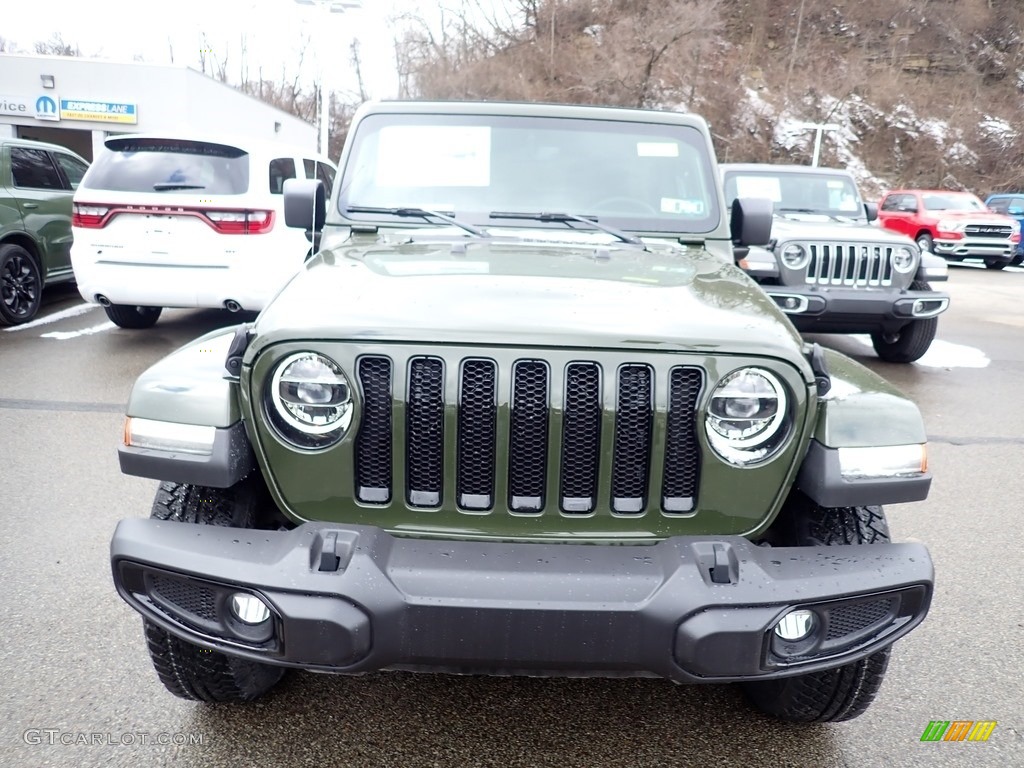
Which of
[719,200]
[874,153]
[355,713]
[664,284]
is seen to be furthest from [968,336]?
[874,153]

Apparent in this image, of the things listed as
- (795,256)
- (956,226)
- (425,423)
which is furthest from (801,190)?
(956,226)

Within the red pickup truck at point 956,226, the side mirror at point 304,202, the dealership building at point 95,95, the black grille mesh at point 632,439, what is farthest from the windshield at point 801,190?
the dealership building at point 95,95

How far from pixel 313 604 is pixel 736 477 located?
1.00m

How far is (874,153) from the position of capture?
125ft

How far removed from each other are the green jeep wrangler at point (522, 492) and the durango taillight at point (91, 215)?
16.3 ft

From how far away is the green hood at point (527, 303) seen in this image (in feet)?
6.08

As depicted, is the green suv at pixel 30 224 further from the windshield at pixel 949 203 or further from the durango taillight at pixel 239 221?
the windshield at pixel 949 203

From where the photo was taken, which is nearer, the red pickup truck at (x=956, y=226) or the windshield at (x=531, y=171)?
the windshield at (x=531, y=171)

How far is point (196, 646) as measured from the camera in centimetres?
208

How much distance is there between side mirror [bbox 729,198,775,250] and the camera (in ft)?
10.8

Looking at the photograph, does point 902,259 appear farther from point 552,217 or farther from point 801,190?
point 552,217

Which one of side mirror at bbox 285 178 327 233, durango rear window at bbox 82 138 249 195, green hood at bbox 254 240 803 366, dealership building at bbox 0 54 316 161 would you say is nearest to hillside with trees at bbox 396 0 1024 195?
dealership building at bbox 0 54 316 161

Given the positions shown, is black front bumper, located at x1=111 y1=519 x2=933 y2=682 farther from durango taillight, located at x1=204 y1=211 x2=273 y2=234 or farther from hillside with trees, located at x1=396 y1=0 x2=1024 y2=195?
hillside with trees, located at x1=396 y1=0 x2=1024 y2=195

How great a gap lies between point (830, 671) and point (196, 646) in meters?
1.64
